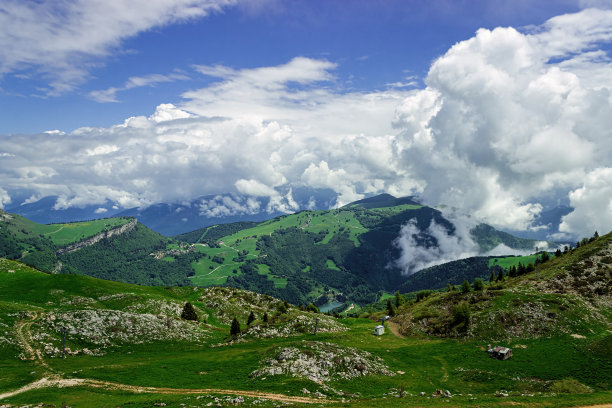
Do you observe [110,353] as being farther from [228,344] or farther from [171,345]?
[228,344]

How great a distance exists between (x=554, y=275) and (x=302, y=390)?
4613 inches

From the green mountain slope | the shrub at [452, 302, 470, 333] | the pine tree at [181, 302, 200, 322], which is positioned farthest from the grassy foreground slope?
the pine tree at [181, 302, 200, 322]

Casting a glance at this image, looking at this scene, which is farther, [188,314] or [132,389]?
[188,314]

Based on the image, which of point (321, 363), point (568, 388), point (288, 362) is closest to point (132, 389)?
point (288, 362)

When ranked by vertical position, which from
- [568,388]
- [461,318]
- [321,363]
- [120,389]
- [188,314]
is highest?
[188,314]

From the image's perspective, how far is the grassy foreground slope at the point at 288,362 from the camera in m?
57.9

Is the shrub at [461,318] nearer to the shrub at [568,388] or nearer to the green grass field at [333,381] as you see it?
the green grass field at [333,381]

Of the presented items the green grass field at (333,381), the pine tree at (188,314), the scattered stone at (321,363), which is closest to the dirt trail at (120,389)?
the green grass field at (333,381)

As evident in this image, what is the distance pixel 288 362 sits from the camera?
239 feet

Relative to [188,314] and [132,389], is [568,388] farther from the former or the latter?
[188,314]

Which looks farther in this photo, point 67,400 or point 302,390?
point 302,390

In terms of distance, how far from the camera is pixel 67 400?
→ 54625 mm

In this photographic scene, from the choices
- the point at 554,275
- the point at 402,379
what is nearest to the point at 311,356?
the point at 402,379

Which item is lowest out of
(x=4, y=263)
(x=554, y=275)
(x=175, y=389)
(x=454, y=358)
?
(x=454, y=358)
